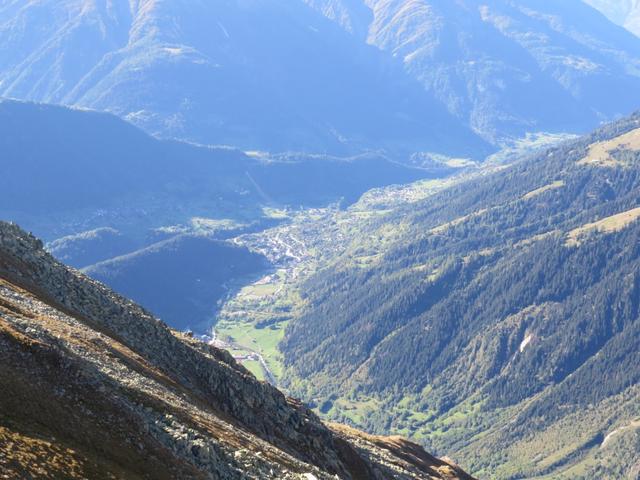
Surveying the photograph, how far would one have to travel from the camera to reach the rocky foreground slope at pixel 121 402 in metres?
57.2

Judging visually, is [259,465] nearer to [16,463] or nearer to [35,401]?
[35,401]

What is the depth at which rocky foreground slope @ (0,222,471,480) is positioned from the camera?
5725 cm

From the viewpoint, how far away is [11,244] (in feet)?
332

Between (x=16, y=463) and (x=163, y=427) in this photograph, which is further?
(x=163, y=427)

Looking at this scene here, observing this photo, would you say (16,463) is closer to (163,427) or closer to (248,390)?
(163,427)

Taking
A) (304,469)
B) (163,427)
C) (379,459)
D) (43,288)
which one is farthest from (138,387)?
(379,459)

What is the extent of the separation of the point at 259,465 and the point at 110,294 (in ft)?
157

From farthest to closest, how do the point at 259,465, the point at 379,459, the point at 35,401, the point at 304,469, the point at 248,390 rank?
1. the point at 379,459
2. the point at 248,390
3. the point at 304,469
4. the point at 259,465
5. the point at 35,401

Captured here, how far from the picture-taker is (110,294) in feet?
368

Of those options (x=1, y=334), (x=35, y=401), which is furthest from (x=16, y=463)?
(x=1, y=334)

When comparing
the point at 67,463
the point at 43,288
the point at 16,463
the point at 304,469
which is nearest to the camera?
the point at 16,463

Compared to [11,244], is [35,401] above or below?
below

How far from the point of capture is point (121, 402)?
66.0 metres

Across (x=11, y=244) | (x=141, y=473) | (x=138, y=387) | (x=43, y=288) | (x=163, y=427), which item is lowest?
(x=141, y=473)
